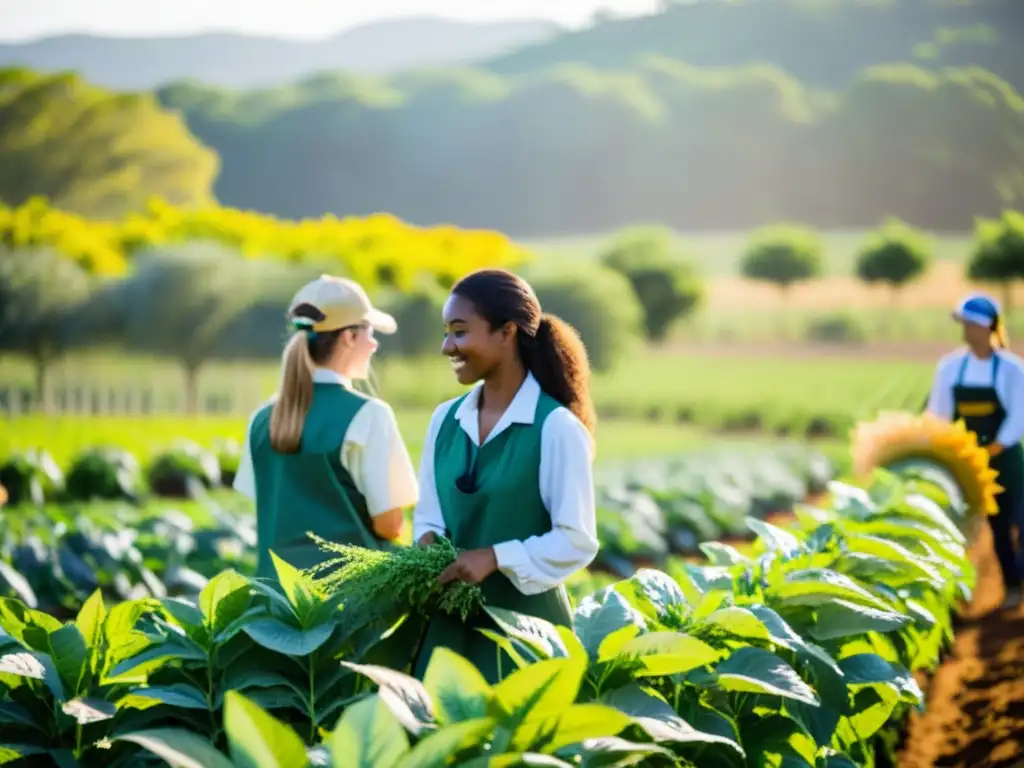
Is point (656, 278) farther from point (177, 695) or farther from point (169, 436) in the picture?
point (177, 695)

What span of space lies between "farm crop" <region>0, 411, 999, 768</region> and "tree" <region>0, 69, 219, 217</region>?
23966 millimetres

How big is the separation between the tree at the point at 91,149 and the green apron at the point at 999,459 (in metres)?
21.7

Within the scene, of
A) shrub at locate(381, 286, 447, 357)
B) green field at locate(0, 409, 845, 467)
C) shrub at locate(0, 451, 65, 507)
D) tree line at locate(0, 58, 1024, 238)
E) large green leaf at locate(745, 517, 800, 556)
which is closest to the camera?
large green leaf at locate(745, 517, 800, 556)

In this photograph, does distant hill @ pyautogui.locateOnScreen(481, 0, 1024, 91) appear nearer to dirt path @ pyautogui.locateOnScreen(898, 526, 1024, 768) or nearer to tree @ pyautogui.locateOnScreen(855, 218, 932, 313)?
tree @ pyautogui.locateOnScreen(855, 218, 932, 313)

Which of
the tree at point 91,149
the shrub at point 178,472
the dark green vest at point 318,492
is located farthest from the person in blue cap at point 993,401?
the tree at point 91,149

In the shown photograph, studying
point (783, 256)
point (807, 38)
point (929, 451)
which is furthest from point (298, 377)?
point (807, 38)

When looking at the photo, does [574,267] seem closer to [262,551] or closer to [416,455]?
[416,455]

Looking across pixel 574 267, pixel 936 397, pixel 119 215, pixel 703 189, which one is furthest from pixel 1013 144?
pixel 936 397

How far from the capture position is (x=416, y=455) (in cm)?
1638

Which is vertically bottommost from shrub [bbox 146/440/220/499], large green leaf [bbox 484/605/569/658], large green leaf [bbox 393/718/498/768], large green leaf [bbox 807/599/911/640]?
shrub [bbox 146/440/220/499]

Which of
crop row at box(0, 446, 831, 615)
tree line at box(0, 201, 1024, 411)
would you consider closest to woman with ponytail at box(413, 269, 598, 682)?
crop row at box(0, 446, 831, 615)

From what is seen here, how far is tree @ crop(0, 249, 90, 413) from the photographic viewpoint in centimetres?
1819

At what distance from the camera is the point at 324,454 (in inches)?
135

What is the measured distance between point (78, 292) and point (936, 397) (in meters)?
15.0
